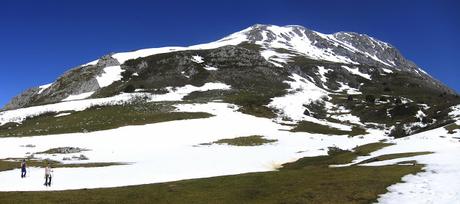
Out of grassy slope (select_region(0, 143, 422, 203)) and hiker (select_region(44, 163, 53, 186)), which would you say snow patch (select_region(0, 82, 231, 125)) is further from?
grassy slope (select_region(0, 143, 422, 203))

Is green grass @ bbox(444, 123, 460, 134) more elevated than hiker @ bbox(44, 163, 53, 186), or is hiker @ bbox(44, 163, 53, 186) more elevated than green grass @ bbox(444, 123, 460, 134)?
green grass @ bbox(444, 123, 460, 134)

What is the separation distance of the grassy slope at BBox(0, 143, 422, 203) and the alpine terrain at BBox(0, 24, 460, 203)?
118 mm

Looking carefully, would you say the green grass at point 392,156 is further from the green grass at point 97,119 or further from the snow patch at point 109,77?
the snow patch at point 109,77

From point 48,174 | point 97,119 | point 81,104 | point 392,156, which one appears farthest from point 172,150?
point 81,104

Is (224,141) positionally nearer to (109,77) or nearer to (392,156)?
(392,156)

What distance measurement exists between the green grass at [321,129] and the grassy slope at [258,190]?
64.7 meters

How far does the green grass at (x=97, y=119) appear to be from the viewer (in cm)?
10944

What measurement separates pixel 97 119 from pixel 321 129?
187 feet

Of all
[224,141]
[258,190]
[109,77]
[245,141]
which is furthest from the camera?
[109,77]

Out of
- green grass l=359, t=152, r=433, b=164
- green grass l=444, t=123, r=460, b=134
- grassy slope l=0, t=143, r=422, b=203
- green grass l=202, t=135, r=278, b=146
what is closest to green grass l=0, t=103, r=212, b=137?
green grass l=202, t=135, r=278, b=146

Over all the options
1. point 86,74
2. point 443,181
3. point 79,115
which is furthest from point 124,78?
point 443,181

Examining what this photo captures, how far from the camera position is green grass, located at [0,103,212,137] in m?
109

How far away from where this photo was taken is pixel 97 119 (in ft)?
391

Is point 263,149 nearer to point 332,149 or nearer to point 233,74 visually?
point 332,149
